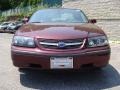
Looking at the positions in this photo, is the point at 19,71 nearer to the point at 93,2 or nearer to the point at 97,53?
the point at 97,53

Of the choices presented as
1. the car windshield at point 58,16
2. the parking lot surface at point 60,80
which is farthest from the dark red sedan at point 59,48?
the car windshield at point 58,16

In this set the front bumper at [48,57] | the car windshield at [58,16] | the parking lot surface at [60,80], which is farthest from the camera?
the car windshield at [58,16]

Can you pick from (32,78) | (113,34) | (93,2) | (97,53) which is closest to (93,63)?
(97,53)

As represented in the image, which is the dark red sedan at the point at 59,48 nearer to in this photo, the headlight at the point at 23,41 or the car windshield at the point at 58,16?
the headlight at the point at 23,41

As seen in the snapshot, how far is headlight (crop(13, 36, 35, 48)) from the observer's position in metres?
6.26

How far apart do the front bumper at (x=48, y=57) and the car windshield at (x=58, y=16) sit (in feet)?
5.26

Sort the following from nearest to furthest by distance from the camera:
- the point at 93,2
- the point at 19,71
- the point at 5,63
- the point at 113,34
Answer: the point at 19,71 < the point at 5,63 < the point at 113,34 < the point at 93,2

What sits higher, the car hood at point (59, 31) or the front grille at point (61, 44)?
the car hood at point (59, 31)

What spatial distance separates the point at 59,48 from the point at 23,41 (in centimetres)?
67

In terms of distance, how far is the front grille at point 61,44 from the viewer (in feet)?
20.2

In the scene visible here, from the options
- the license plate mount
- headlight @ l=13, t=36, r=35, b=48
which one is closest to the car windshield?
headlight @ l=13, t=36, r=35, b=48

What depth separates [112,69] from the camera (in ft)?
25.3

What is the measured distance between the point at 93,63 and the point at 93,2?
14.1 metres

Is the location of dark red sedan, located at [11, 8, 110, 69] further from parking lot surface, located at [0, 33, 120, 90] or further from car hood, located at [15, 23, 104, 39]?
parking lot surface, located at [0, 33, 120, 90]
